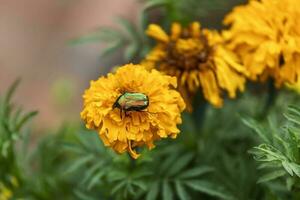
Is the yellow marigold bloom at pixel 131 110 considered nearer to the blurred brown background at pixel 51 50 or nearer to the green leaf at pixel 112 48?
the green leaf at pixel 112 48

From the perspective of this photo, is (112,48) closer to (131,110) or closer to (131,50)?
(131,50)

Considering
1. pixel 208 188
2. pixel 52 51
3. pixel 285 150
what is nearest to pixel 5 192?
pixel 208 188

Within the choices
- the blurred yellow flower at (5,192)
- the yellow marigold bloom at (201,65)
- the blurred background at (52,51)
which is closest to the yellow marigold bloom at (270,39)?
the yellow marigold bloom at (201,65)

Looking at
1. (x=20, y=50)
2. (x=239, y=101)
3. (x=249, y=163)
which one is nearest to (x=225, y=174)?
(x=249, y=163)

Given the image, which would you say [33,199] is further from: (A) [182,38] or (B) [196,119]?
(A) [182,38]

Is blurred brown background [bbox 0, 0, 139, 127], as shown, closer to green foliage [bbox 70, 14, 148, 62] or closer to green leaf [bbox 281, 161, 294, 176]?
green foliage [bbox 70, 14, 148, 62]

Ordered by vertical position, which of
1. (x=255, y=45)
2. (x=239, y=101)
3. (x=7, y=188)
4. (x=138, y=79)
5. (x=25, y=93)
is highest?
(x=138, y=79)

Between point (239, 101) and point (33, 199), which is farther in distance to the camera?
point (239, 101)
